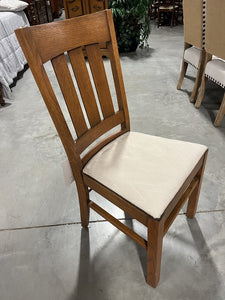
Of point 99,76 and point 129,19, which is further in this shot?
point 129,19

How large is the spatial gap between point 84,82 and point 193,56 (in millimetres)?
1707

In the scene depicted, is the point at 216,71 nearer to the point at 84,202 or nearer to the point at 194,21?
the point at 194,21

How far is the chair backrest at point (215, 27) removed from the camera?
1650 mm

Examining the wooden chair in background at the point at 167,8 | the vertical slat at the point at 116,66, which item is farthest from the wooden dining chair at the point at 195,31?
the wooden chair in background at the point at 167,8

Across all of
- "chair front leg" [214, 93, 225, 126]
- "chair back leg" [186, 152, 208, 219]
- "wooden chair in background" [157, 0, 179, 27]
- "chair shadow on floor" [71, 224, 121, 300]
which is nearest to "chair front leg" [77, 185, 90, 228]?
"chair shadow on floor" [71, 224, 121, 300]

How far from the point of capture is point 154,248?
0.85 meters

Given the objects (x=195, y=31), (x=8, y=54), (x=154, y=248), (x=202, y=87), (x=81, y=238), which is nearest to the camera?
(x=154, y=248)

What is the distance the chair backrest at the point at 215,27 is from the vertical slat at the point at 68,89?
1.40m

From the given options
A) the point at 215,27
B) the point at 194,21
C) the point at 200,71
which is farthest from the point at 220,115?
the point at 194,21

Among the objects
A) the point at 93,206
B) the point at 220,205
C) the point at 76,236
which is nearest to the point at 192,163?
the point at 93,206

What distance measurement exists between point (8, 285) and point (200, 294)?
0.87 meters

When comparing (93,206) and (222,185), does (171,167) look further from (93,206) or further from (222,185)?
(222,185)

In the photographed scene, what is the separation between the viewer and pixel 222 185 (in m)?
1.49

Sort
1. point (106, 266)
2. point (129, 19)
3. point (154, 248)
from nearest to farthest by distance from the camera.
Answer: point (154, 248) → point (106, 266) → point (129, 19)
